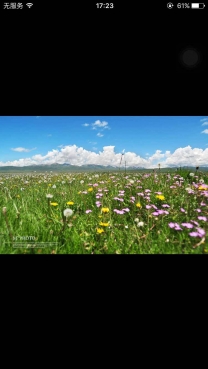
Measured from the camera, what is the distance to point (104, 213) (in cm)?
123

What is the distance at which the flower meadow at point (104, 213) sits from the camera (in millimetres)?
1050

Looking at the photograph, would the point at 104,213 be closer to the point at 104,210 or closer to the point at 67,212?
the point at 104,210

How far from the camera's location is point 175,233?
3.60 ft

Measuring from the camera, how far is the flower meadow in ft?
3.44

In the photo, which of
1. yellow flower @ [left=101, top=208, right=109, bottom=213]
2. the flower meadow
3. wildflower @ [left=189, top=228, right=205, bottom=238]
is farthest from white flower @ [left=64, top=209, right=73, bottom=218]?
wildflower @ [left=189, top=228, right=205, bottom=238]

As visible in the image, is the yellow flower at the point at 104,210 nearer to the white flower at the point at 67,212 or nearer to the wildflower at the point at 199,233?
the white flower at the point at 67,212
